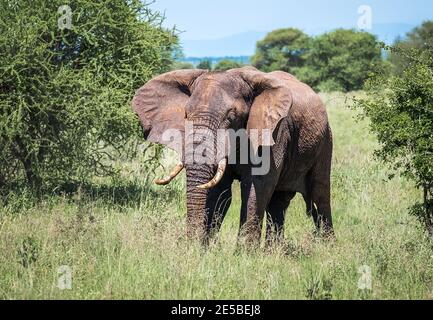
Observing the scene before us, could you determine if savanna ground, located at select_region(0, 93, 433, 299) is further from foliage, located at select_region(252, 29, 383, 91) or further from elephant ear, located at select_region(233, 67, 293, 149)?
foliage, located at select_region(252, 29, 383, 91)

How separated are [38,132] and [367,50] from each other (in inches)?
1763

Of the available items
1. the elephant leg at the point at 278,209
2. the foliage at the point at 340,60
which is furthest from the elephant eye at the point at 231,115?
the foliage at the point at 340,60

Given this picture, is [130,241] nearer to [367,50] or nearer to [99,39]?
[99,39]

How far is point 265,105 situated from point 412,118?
166 centimetres

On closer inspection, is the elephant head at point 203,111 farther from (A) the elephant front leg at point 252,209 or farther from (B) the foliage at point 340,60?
(B) the foliage at point 340,60

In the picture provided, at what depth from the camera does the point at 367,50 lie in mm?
53719

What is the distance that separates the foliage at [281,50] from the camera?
69625mm

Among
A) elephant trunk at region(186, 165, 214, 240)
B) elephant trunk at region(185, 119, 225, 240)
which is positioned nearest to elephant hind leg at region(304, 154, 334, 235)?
elephant trunk at region(186, 165, 214, 240)

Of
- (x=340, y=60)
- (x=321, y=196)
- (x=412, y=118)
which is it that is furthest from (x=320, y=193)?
(x=340, y=60)

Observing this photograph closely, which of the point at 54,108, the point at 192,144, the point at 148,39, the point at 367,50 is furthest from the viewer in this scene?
the point at 367,50

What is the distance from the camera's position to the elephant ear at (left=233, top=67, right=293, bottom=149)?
8023 millimetres

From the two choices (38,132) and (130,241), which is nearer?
(130,241)

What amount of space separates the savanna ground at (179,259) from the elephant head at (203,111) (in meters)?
0.57
